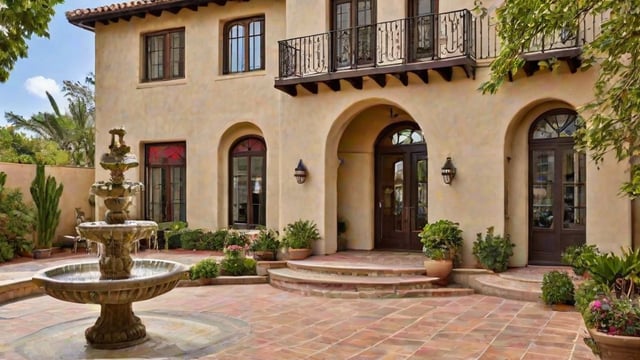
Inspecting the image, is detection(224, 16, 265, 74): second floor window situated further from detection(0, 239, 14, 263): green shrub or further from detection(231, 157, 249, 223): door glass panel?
detection(0, 239, 14, 263): green shrub

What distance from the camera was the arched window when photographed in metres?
15.9

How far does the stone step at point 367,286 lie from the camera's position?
32.9ft

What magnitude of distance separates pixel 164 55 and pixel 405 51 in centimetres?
866

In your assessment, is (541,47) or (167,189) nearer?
(541,47)

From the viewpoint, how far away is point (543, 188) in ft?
37.4

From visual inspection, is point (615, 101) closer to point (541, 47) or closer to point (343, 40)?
point (541, 47)

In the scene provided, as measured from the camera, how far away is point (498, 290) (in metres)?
9.76

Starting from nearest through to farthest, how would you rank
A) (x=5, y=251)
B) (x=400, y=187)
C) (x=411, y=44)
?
(x=411, y=44) → (x=400, y=187) → (x=5, y=251)

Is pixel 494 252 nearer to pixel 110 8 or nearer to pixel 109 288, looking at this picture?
pixel 109 288

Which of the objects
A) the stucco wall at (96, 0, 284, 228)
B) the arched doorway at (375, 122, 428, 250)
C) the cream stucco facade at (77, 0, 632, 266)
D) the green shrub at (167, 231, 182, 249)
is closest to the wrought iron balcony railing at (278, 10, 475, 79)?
the cream stucco facade at (77, 0, 632, 266)

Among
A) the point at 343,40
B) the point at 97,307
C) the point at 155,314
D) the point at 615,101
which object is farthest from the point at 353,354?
the point at 343,40

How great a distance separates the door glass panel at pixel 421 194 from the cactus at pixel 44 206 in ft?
35.4

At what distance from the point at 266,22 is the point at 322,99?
3638 mm

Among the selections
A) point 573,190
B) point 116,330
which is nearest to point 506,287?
point 573,190
